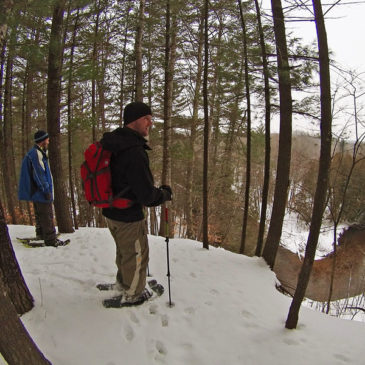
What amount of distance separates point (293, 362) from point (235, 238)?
548 inches

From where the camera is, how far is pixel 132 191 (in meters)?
2.98

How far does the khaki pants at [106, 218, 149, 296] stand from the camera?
304cm

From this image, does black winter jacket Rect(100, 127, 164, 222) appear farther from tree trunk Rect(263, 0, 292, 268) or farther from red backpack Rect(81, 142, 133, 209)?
tree trunk Rect(263, 0, 292, 268)

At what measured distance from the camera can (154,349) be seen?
2.65 meters

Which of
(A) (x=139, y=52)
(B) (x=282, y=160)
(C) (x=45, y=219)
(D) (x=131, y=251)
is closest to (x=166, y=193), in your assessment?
(D) (x=131, y=251)

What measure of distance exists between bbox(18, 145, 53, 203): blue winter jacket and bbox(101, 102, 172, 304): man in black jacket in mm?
2477

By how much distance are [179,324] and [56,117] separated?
5.28 m

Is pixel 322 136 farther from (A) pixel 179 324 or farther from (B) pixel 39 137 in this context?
(B) pixel 39 137

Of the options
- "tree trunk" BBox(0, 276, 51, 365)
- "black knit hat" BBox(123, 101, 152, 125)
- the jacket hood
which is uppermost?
"black knit hat" BBox(123, 101, 152, 125)

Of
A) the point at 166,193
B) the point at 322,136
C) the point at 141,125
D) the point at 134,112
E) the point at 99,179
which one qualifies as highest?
the point at 134,112

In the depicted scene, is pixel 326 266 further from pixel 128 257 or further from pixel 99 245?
pixel 128 257

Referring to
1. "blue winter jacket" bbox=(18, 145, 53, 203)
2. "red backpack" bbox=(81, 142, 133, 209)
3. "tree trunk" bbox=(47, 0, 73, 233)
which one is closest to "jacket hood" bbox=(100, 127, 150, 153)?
"red backpack" bbox=(81, 142, 133, 209)

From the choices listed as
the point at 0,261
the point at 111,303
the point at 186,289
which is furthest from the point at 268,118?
the point at 0,261

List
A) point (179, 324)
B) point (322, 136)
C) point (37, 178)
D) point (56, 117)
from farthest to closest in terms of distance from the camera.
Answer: point (56, 117)
point (37, 178)
point (179, 324)
point (322, 136)
